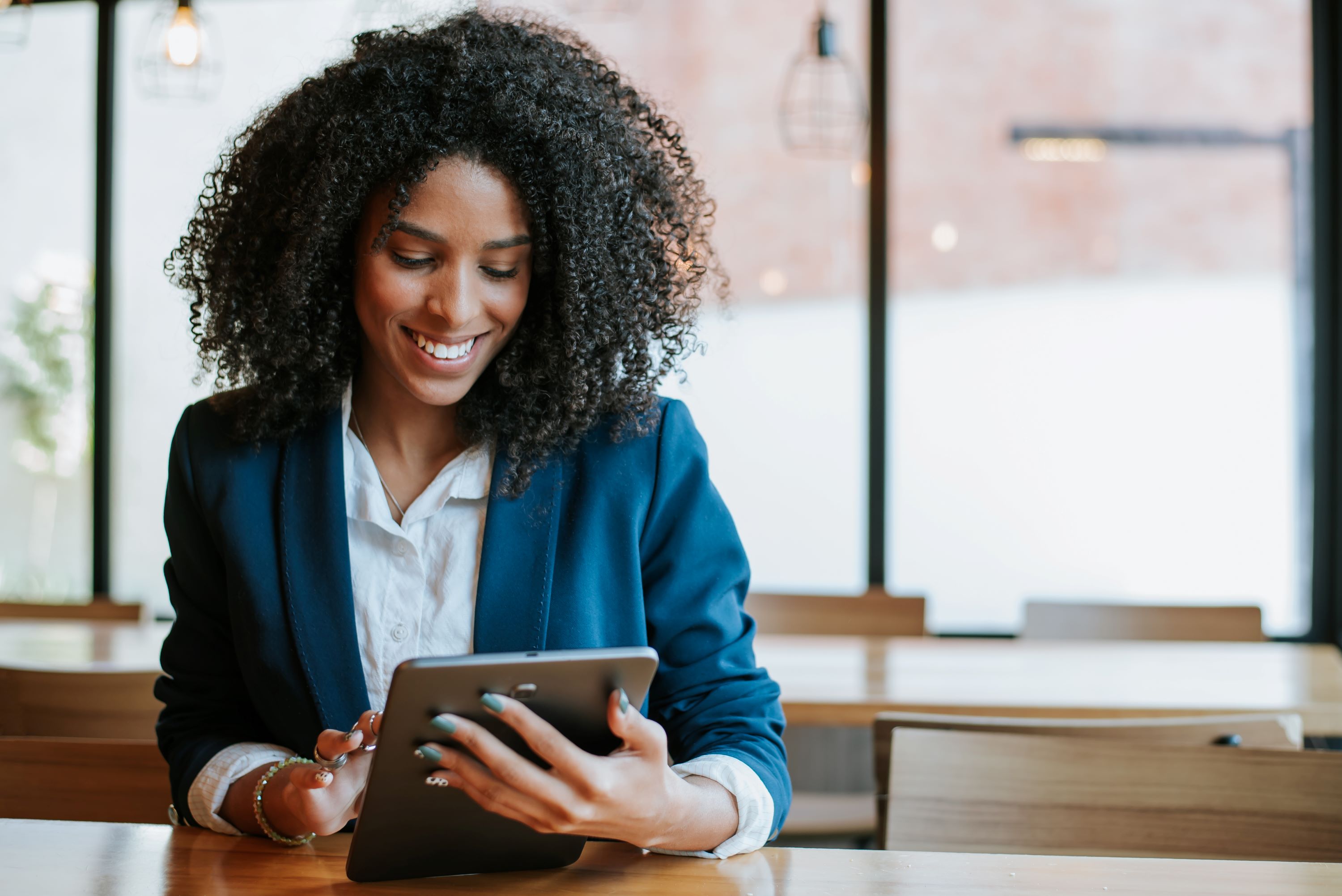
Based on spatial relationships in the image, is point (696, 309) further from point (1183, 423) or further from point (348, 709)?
point (1183, 423)

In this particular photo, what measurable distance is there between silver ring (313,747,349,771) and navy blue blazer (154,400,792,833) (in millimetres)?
148

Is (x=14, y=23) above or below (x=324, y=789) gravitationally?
above

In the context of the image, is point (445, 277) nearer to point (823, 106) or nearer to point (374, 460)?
point (374, 460)

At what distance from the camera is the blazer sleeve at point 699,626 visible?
1.21 m

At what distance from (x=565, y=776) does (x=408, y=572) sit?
428 mm

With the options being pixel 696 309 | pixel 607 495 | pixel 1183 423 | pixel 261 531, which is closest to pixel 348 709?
pixel 261 531

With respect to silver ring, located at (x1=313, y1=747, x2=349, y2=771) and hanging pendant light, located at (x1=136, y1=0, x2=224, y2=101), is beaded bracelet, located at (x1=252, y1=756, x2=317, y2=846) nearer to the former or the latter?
silver ring, located at (x1=313, y1=747, x2=349, y2=771)

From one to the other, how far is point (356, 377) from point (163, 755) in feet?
1.49

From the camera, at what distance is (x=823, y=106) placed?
12.4ft

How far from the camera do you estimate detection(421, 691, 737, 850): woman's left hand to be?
871mm

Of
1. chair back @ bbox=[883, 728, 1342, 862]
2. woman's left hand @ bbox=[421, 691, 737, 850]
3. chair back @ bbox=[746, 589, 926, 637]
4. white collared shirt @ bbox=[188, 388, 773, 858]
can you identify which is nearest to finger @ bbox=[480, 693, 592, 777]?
woman's left hand @ bbox=[421, 691, 737, 850]

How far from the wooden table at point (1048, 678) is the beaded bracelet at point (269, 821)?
3.49ft

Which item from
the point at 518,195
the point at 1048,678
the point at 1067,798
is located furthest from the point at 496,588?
the point at 1048,678

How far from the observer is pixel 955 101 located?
157 inches
